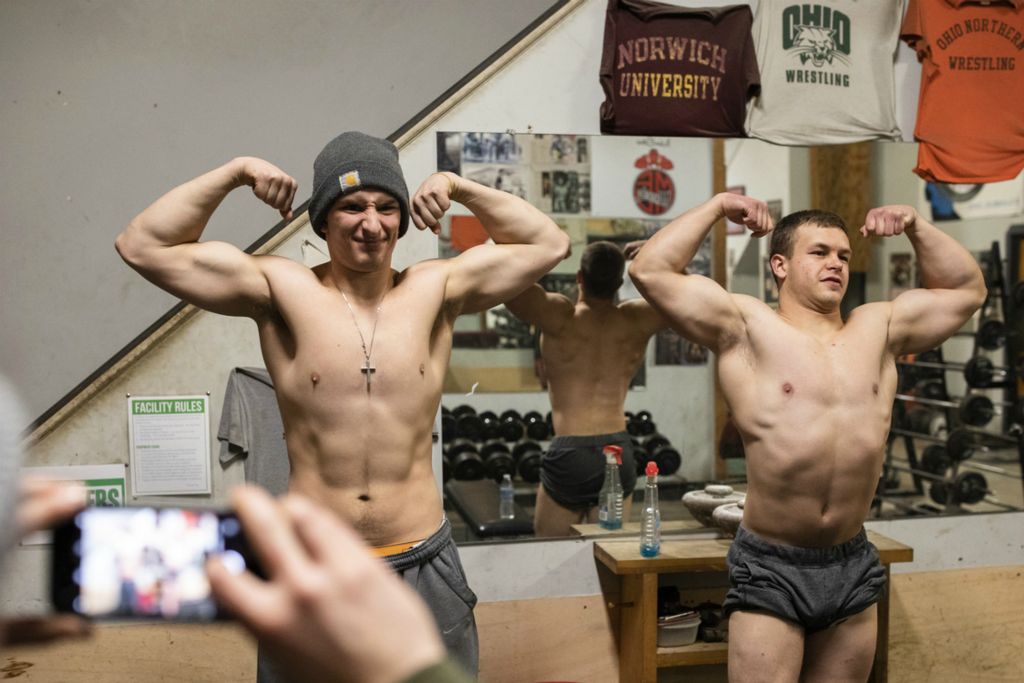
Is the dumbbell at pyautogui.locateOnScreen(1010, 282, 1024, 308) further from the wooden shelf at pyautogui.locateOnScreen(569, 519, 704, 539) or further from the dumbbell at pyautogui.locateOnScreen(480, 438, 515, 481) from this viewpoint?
the dumbbell at pyautogui.locateOnScreen(480, 438, 515, 481)

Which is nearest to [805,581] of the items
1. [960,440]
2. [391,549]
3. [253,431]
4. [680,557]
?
[680,557]

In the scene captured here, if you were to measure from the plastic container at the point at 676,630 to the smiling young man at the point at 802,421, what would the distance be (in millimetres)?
611

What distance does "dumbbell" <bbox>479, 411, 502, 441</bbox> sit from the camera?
3.84m

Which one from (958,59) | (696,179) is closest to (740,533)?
(696,179)

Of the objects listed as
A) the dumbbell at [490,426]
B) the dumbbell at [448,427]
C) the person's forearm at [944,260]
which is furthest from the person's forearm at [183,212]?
the person's forearm at [944,260]

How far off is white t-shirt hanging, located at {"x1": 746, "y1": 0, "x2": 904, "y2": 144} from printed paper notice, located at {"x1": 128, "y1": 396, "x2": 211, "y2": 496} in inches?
94.6

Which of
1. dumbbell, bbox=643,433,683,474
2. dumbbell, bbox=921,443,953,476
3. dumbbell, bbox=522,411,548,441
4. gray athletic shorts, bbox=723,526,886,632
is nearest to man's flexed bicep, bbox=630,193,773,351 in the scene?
gray athletic shorts, bbox=723,526,886,632

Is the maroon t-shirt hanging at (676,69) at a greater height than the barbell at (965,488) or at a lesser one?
greater

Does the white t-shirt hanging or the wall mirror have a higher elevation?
the white t-shirt hanging

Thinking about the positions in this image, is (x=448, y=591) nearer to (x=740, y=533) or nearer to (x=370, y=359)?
(x=370, y=359)

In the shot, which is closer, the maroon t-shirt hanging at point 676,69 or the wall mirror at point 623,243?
the maroon t-shirt hanging at point 676,69

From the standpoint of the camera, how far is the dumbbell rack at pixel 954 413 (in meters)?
4.55

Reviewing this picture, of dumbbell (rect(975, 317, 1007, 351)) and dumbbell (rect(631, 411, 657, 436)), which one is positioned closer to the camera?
dumbbell (rect(631, 411, 657, 436))

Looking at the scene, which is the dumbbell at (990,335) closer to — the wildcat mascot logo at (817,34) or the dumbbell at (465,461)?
the wildcat mascot logo at (817,34)
